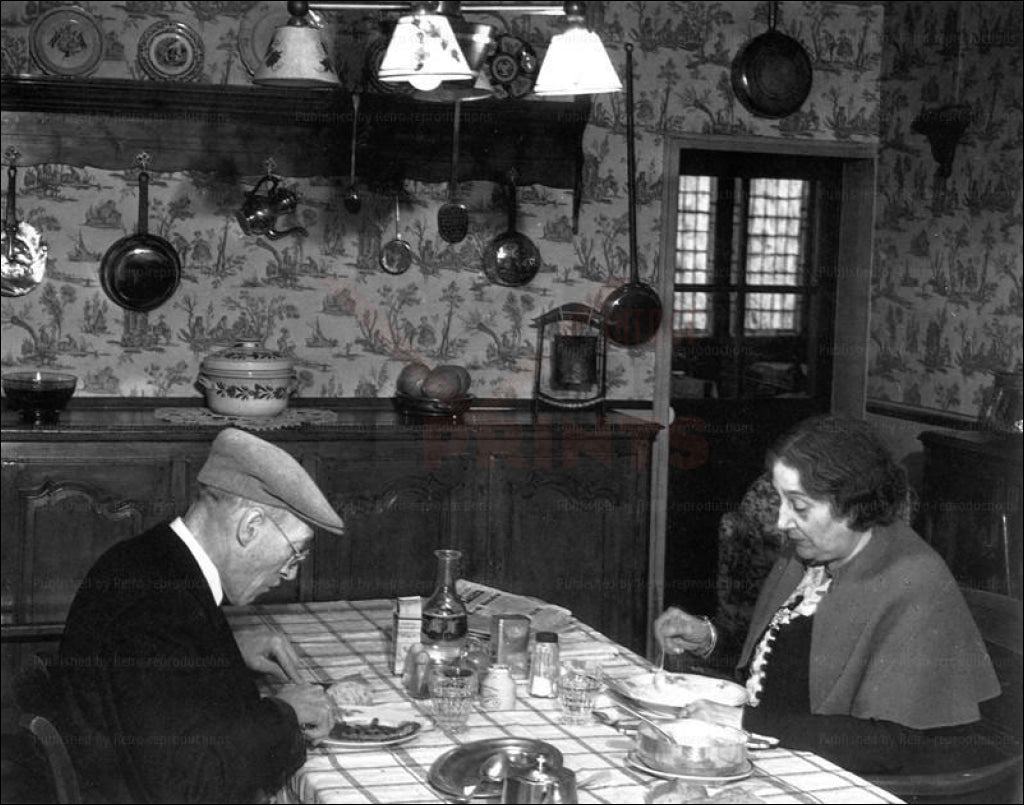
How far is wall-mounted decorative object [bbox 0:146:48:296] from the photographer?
4.73m

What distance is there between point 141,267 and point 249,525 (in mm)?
2592

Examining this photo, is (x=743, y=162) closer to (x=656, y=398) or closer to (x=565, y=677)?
(x=656, y=398)

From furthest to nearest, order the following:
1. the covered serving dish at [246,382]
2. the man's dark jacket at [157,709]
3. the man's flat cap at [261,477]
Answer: the covered serving dish at [246,382] < the man's flat cap at [261,477] < the man's dark jacket at [157,709]

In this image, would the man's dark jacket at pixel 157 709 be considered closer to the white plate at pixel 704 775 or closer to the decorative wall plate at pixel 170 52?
the white plate at pixel 704 775

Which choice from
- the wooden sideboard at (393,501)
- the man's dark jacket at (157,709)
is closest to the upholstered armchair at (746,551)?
the wooden sideboard at (393,501)

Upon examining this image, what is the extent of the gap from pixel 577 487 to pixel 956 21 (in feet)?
8.08

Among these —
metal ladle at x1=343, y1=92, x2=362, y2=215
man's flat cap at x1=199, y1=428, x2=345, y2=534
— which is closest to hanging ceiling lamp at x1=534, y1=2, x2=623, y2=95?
man's flat cap at x1=199, y1=428, x2=345, y2=534

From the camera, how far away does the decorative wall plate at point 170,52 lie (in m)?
4.81

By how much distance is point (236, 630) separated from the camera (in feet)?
9.62

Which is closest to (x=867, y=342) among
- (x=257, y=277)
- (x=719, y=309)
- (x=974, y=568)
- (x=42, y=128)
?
(x=719, y=309)

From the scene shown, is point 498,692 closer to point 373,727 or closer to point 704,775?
Answer: point 373,727

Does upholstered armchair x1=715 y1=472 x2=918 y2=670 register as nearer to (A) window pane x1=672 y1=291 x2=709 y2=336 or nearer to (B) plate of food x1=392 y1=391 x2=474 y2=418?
(B) plate of food x1=392 y1=391 x2=474 y2=418

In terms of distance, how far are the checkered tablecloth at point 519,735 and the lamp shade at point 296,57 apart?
51.2 inches

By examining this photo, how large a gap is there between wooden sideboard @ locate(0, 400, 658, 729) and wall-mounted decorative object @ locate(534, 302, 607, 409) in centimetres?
14
